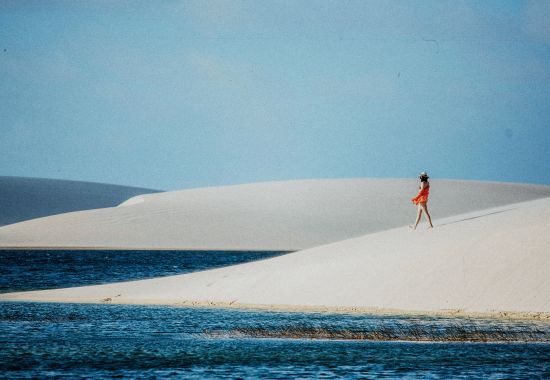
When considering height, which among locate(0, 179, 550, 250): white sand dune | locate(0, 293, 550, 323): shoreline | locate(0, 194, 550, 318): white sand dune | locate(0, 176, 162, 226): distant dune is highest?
locate(0, 176, 162, 226): distant dune

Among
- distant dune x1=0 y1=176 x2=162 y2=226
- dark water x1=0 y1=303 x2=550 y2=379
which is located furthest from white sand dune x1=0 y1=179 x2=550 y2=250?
dark water x1=0 y1=303 x2=550 y2=379

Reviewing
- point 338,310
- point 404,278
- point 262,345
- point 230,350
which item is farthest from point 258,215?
point 230,350

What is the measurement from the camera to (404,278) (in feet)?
69.6

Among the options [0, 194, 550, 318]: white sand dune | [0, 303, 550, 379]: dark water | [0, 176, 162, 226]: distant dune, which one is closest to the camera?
[0, 303, 550, 379]: dark water

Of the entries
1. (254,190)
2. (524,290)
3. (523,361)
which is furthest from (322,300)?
(254,190)

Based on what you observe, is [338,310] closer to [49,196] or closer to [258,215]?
[258,215]

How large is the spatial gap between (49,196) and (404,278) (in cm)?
13629

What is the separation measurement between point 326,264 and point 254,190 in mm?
68082

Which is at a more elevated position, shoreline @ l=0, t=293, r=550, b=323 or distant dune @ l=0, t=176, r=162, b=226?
distant dune @ l=0, t=176, r=162, b=226

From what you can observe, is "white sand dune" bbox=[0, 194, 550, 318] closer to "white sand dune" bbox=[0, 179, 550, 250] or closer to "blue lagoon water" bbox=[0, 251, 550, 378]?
"blue lagoon water" bbox=[0, 251, 550, 378]

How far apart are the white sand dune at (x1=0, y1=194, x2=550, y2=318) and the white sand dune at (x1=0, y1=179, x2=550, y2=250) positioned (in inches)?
1912

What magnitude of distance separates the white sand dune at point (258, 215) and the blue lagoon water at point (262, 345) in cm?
5464

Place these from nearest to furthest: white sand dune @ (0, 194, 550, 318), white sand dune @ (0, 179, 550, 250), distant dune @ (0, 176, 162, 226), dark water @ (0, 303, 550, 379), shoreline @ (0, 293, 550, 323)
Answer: dark water @ (0, 303, 550, 379) < shoreline @ (0, 293, 550, 323) < white sand dune @ (0, 194, 550, 318) < white sand dune @ (0, 179, 550, 250) < distant dune @ (0, 176, 162, 226)

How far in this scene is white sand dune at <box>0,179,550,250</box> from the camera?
76750 millimetres
